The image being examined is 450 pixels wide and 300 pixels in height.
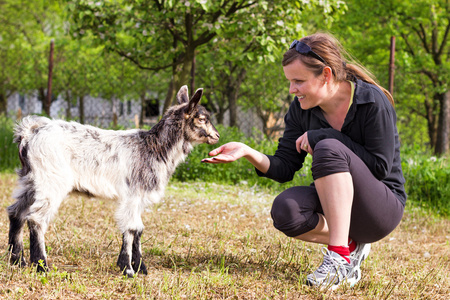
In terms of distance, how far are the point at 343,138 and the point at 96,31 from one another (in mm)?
6404

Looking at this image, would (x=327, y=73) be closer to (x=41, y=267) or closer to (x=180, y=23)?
(x=41, y=267)

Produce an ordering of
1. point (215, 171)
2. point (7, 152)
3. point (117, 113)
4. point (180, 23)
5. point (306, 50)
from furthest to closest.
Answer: point (117, 113) < point (7, 152) < point (215, 171) < point (180, 23) < point (306, 50)

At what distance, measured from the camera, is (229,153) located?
3371 mm

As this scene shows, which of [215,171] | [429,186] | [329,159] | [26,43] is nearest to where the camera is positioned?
[329,159]

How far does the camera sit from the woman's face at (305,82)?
10.3ft

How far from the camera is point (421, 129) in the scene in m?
21.3

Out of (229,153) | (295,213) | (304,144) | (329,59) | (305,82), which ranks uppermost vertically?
(329,59)

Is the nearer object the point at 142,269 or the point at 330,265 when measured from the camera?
the point at 330,265

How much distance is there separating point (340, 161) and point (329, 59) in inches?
29.3

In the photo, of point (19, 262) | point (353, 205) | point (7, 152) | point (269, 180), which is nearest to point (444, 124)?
point (269, 180)

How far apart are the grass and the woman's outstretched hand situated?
81 cm

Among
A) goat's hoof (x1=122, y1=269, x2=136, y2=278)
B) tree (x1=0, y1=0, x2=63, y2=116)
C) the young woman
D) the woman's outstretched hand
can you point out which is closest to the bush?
the young woman

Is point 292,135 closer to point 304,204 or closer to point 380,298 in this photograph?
point 304,204

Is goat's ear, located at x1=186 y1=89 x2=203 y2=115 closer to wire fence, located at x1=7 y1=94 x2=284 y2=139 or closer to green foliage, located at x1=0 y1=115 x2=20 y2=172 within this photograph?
wire fence, located at x1=7 y1=94 x2=284 y2=139
